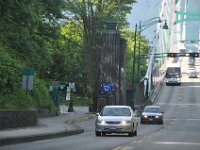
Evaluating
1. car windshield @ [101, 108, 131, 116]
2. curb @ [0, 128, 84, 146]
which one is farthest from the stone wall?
car windshield @ [101, 108, 131, 116]

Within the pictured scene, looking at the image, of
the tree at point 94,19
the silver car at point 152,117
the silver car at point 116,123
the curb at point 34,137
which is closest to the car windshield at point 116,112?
the silver car at point 116,123

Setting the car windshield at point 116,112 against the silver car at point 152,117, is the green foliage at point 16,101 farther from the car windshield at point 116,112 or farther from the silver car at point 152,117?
the silver car at point 152,117

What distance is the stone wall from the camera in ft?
98.5

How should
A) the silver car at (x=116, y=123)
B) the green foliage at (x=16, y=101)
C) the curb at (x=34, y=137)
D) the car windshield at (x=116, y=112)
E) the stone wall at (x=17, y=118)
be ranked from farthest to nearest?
the green foliage at (x=16, y=101), the car windshield at (x=116, y=112), the silver car at (x=116, y=123), the stone wall at (x=17, y=118), the curb at (x=34, y=137)

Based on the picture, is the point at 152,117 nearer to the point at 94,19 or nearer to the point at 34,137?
the point at 94,19

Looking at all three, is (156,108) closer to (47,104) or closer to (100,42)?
(47,104)

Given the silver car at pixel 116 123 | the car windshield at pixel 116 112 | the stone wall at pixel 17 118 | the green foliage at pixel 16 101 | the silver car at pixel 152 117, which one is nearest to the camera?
the stone wall at pixel 17 118

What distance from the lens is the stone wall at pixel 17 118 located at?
3003 centimetres

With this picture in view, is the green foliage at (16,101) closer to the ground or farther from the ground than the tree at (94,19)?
closer to the ground

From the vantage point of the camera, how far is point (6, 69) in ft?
115

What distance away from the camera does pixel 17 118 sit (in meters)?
32.7

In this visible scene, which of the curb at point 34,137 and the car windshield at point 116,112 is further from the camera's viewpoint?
the car windshield at point 116,112

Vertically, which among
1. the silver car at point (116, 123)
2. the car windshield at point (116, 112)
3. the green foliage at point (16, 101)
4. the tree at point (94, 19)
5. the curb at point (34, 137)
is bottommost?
the curb at point (34, 137)

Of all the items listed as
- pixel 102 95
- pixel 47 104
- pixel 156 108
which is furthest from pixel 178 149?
→ pixel 102 95
